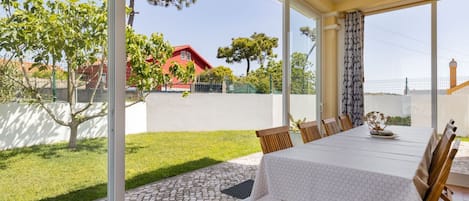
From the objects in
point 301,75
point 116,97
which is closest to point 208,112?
point 301,75

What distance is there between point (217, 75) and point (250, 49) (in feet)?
2.57

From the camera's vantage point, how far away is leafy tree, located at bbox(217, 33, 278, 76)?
4.63 metres

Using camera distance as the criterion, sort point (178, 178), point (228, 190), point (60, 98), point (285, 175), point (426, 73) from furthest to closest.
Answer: point (426, 73)
point (178, 178)
point (228, 190)
point (60, 98)
point (285, 175)

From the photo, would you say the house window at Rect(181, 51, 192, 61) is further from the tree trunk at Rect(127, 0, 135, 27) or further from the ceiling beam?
the ceiling beam

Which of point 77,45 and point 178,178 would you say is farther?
point 178,178

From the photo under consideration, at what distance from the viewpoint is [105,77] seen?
79.3 inches

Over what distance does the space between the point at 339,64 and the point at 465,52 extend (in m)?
1.61

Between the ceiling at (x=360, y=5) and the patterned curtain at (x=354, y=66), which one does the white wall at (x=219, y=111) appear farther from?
the ceiling at (x=360, y=5)

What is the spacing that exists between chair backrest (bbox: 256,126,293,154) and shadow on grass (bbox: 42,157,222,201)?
4.03ft

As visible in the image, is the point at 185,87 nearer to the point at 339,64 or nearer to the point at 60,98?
the point at 60,98

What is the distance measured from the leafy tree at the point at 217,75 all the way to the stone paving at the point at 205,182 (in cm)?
137

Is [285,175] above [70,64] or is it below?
below

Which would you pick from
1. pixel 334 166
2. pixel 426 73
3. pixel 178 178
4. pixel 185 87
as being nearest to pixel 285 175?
pixel 334 166

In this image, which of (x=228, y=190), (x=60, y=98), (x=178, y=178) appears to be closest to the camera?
(x=60, y=98)
